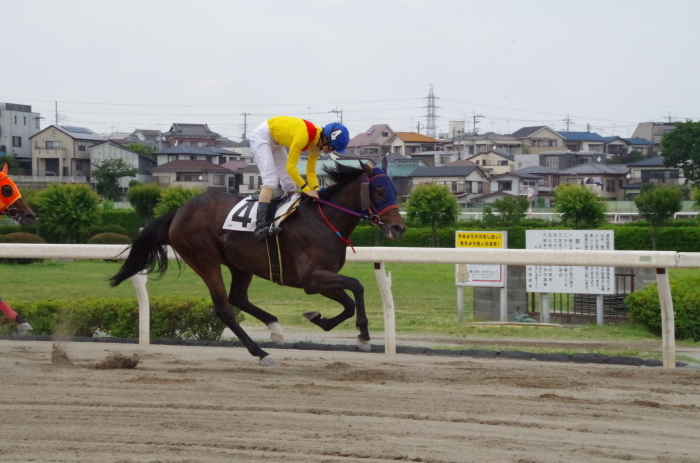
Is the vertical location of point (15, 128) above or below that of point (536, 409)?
above

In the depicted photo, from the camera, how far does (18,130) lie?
5597 centimetres

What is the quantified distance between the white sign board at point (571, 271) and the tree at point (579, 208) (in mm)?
21214

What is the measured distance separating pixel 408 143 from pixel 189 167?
87.0 feet

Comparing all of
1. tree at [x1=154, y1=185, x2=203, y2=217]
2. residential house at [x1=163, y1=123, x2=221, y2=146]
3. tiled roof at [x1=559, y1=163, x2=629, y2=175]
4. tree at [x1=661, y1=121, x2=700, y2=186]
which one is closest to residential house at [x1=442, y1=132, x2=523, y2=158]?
tiled roof at [x1=559, y1=163, x2=629, y2=175]

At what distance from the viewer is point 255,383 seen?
481 centimetres

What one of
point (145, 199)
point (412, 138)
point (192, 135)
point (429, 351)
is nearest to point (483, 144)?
point (412, 138)

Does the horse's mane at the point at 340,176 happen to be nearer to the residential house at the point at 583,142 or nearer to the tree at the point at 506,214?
the tree at the point at 506,214

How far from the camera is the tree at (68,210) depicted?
2889 centimetres

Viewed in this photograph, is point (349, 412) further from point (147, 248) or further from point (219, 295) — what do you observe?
point (147, 248)

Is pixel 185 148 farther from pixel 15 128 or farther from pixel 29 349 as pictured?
pixel 29 349

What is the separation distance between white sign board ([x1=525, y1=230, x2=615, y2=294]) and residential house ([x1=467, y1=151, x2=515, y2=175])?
55.7m

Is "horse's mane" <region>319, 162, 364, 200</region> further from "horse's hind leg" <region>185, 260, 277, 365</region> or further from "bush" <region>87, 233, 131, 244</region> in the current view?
"bush" <region>87, 233, 131, 244</region>

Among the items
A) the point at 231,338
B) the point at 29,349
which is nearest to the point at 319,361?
the point at 231,338

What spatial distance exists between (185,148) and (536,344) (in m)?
49.1
